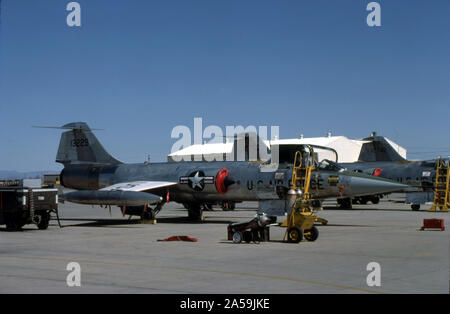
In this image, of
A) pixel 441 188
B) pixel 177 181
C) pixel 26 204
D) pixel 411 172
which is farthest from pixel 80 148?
pixel 441 188

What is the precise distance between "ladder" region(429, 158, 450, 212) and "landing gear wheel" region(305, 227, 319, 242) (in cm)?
1896

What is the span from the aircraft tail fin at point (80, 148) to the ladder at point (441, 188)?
18.8 metres

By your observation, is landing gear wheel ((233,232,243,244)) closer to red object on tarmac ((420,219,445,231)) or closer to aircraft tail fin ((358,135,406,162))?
red object on tarmac ((420,219,445,231))

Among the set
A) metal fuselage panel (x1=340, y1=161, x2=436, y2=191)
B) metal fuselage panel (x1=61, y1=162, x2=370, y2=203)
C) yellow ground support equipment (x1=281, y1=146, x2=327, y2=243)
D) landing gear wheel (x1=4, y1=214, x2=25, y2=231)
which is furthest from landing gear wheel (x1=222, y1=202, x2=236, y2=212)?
yellow ground support equipment (x1=281, y1=146, x2=327, y2=243)

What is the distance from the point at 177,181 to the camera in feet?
88.0

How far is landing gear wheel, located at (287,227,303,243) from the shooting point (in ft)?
56.1

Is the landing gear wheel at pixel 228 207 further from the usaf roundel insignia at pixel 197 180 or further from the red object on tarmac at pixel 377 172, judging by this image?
the usaf roundel insignia at pixel 197 180

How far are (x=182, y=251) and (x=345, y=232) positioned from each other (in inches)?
297

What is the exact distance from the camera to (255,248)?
16.1 metres

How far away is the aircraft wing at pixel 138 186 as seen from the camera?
85.3ft

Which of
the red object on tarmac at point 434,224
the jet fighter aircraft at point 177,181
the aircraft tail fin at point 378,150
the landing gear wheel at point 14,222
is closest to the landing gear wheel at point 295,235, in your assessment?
the jet fighter aircraft at point 177,181
